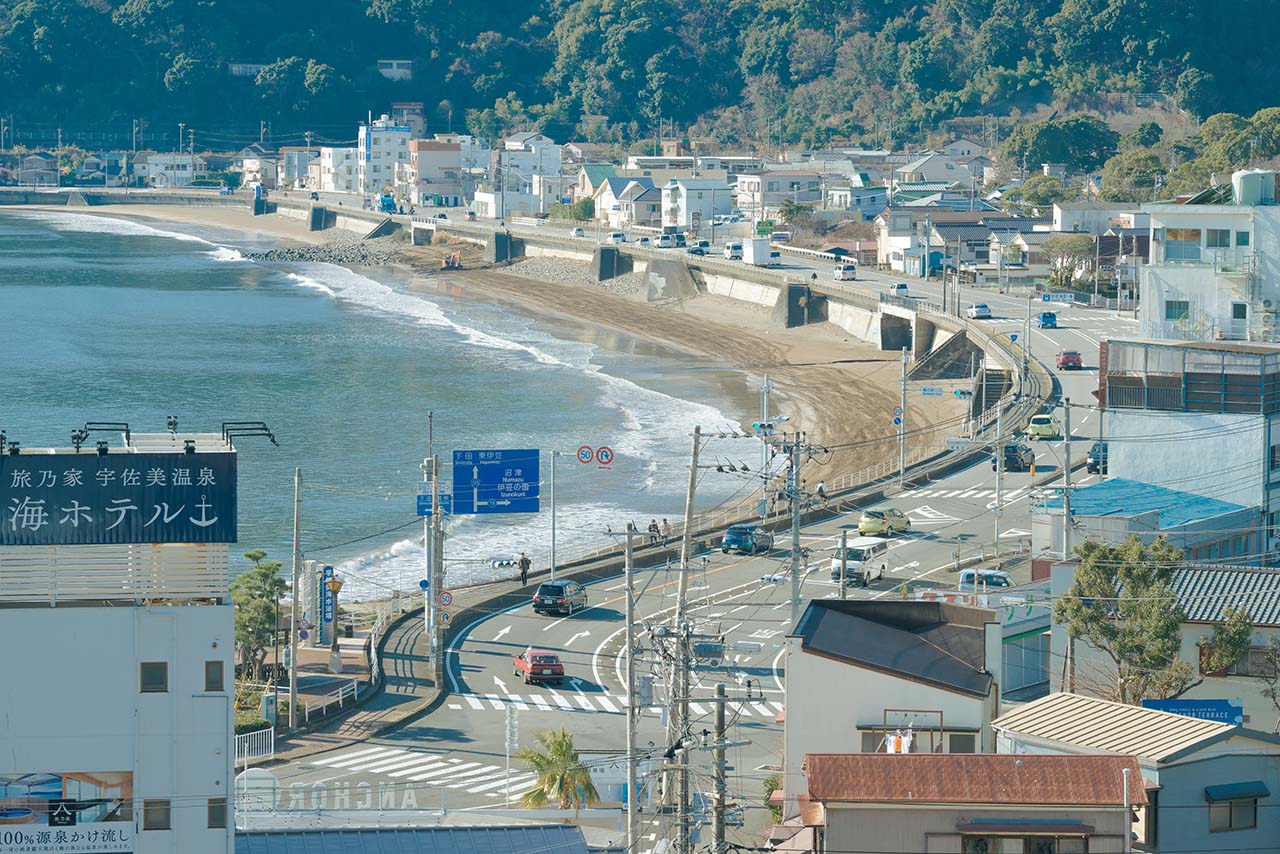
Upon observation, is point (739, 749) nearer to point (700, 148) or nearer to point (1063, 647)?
point (1063, 647)

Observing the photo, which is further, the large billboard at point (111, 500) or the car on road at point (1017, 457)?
the car on road at point (1017, 457)

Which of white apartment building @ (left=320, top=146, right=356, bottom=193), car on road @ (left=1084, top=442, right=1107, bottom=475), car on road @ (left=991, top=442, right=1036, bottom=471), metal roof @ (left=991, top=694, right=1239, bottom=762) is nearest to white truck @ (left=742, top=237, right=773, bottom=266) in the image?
car on road @ (left=991, top=442, right=1036, bottom=471)

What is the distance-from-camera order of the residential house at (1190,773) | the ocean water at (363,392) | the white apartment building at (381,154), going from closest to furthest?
the residential house at (1190,773), the ocean water at (363,392), the white apartment building at (381,154)

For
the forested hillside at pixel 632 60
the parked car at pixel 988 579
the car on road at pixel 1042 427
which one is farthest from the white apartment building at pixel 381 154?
the parked car at pixel 988 579

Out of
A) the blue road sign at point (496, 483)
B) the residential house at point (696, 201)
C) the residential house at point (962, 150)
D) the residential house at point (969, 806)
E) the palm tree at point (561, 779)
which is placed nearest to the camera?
the residential house at point (969, 806)

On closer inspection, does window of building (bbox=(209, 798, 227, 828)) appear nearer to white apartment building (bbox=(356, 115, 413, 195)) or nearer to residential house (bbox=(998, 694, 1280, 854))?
residential house (bbox=(998, 694, 1280, 854))

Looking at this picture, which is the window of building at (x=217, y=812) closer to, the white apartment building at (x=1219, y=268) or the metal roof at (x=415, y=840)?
the metal roof at (x=415, y=840)

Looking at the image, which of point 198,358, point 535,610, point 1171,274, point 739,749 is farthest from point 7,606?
point 198,358
